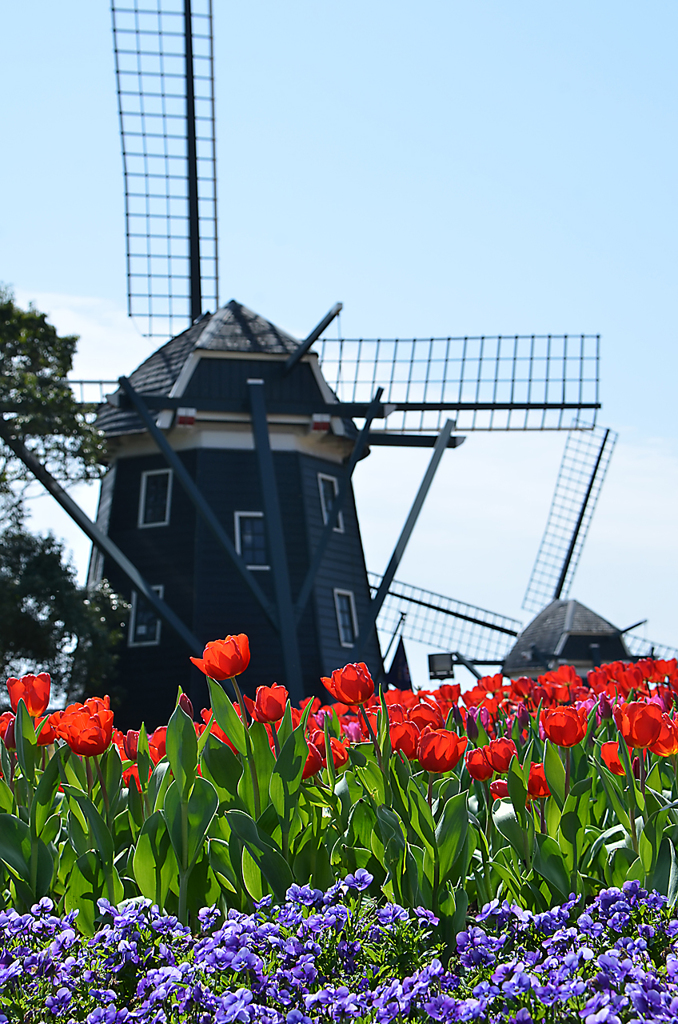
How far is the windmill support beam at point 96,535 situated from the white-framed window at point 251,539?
157cm

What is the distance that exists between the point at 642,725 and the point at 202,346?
1480 cm

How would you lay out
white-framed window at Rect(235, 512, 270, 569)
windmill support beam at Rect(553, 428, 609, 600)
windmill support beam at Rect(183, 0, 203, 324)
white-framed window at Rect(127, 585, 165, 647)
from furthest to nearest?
windmill support beam at Rect(553, 428, 609, 600) < windmill support beam at Rect(183, 0, 203, 324) < white-framed window at Rect(127, 585, 165, 647) < white-framed window at Rect(235, 512, 270, 569)

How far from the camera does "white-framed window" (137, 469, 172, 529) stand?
1748 centimetres

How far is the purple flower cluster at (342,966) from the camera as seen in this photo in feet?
7.57

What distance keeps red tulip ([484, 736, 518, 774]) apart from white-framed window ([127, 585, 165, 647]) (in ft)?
46.3

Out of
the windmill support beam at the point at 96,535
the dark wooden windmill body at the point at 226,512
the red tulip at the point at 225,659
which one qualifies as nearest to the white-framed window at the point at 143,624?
the dark wooden windmill body at the point at 226,512

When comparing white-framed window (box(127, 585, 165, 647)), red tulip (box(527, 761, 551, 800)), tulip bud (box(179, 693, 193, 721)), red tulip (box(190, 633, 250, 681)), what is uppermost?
white-framed window (box(127, 585, 165, 647))

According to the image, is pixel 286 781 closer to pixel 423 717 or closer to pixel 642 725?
pixel 423 717

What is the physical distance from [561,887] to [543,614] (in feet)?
87.8

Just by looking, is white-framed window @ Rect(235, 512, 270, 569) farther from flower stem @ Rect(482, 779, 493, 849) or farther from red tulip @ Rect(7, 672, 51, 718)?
flower stem @ Rect(482, 779, 493, 849)

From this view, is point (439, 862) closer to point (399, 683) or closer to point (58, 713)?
point (58, 713)

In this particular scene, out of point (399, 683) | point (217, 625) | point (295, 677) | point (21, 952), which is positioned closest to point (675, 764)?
point (21, 952)

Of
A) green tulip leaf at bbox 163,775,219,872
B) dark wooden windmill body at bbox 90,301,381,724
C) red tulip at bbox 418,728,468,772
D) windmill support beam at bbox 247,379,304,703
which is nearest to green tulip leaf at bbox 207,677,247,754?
green tulip leaf at bbox 163,775,219,872

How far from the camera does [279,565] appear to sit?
14.5m
